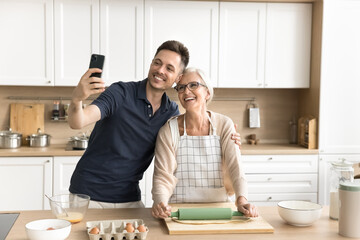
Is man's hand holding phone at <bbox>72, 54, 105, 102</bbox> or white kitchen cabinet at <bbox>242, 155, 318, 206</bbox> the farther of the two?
white kitchen cabinet at <bbox>242, 155, 318, 206</bbox>

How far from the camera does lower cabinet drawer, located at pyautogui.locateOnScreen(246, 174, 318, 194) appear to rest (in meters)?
4.25

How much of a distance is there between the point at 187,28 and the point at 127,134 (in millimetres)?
2172

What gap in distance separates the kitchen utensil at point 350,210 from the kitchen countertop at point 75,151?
2.35 metres

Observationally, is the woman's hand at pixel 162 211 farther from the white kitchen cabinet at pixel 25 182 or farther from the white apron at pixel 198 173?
the white kitchen cabinet at pixel 25 182

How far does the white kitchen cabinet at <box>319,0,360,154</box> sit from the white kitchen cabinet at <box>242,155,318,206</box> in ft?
0.74

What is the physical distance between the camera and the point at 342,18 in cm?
429

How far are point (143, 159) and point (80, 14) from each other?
87.6 inches

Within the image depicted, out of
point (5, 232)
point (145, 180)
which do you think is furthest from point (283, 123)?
point (5, 232)

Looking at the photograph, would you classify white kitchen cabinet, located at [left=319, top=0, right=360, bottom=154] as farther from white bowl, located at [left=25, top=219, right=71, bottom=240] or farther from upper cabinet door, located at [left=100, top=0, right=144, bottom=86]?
white bowl, located at [left=25, top=219, right=71, bottom=240]

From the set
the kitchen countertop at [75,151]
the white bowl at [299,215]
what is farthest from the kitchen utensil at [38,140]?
the white bowl at [299,215]

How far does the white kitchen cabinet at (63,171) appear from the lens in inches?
158

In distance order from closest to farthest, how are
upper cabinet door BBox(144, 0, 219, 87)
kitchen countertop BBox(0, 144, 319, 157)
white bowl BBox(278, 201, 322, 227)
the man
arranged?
white bowl BBox(278, 201, 322, 227), the man, kitchen countertop BBox(0, 144, 319, 157), upper cabinet door BBox(144, 0, 219, 87)

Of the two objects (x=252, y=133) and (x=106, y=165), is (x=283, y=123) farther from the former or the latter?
(x=106, y=165)

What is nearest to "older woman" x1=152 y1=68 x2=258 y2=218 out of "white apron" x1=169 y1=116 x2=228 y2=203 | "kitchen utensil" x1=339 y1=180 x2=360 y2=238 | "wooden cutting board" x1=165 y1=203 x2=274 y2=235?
"white apron" x1=169 y1=116 x2=228 y2=203
